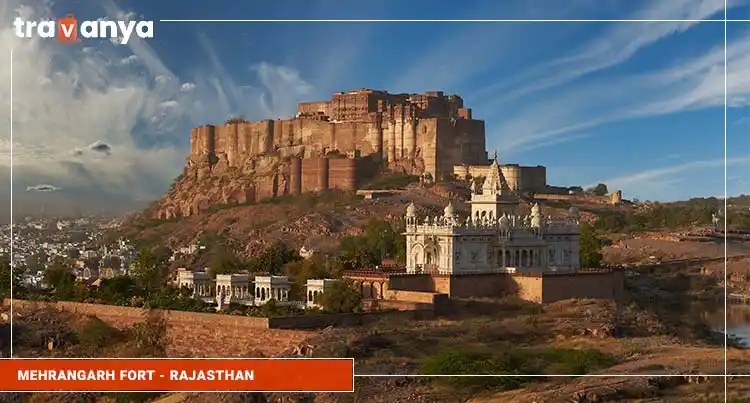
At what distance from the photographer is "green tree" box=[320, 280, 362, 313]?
2889cm

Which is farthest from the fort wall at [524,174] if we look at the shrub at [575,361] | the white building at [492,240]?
the shrub at [575,361]

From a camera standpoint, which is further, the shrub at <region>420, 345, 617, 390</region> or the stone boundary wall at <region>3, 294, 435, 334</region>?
the stone boundary wall at <region>3, 294, 435, 334</region>

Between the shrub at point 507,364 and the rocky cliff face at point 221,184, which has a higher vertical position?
the rocky cliff face at point 221,184

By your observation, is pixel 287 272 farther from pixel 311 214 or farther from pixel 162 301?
→ pixel 311 214

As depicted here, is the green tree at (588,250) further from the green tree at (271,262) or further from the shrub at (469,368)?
the shrub at (469,368)

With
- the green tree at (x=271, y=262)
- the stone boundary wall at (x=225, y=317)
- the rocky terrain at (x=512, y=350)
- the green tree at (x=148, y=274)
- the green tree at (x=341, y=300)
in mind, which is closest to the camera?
the rocky terrain at (x=512, y=350)

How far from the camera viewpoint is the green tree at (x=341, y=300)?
28.9m

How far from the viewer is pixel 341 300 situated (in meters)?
29.2

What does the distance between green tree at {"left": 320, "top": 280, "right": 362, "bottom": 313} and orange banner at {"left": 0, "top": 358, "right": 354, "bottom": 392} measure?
8971 mm

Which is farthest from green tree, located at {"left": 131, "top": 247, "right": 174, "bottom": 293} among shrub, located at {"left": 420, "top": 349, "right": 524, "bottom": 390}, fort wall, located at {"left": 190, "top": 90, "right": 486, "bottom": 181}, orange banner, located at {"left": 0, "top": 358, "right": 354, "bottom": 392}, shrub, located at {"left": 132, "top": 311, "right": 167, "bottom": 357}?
fort wall, located at {"left": 190, "top": 90, "right": 486, "bottom": 181}

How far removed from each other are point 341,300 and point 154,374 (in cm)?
1060

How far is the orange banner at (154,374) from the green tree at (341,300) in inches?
353

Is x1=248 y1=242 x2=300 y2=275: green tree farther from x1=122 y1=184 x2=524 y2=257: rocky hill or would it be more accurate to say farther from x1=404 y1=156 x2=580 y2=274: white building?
x1=122 y1=184 x2=524 y2=257: rocky hill

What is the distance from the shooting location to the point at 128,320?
31094 mm
